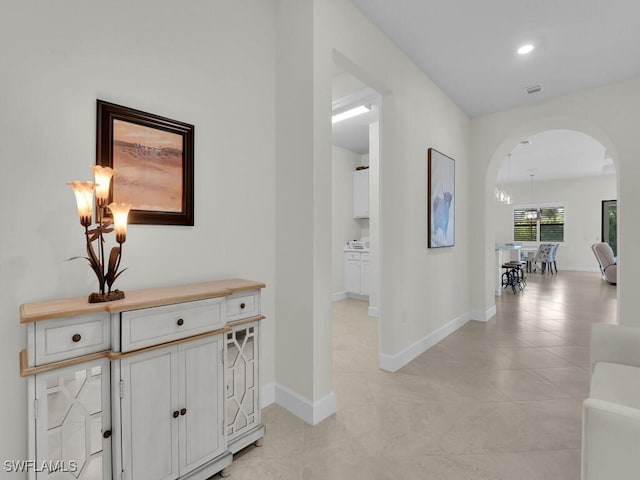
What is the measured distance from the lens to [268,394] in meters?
2.22

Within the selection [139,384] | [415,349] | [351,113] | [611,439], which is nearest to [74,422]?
[139,384]

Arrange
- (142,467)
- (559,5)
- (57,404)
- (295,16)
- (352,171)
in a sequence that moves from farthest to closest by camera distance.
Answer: (352,171)
(559,5)
(295,16)
(142,467)
(57,404)

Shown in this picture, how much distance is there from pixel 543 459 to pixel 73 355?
7.58 ft

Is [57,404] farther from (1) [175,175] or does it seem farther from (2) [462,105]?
(2) [462,105]

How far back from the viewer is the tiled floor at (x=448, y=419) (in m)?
1.63

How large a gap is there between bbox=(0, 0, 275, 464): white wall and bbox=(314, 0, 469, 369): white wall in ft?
1.53

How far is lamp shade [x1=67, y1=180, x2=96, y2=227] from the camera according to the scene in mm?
1258

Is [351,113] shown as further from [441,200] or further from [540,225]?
[540,225]

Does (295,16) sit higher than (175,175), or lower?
higher

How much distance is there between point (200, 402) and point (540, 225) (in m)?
12.5

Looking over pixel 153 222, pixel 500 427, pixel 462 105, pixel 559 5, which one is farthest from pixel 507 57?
pixel 153 222

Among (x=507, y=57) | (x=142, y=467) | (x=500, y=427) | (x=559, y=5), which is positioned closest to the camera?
(x=142, y=467)

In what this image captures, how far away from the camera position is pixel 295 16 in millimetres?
2119

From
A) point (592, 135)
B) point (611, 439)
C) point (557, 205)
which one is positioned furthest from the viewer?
point (557, 205)
